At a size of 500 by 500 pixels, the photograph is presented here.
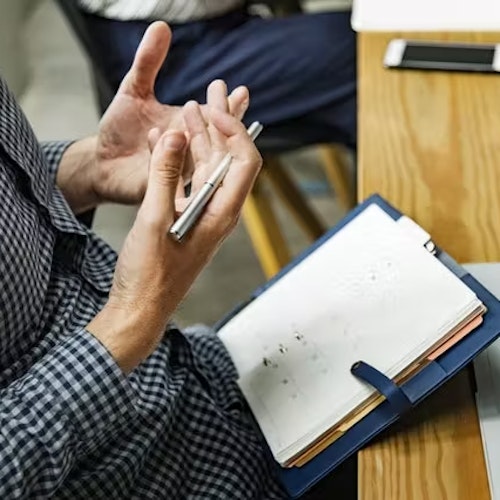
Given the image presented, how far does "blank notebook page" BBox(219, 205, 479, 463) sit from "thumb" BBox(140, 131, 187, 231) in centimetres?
17

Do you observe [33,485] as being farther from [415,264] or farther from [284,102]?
[284,102]

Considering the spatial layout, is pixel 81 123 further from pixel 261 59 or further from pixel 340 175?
pixel 261 59

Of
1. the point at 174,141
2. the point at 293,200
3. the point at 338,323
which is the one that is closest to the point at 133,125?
the point at 174,141

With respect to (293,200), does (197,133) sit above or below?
above

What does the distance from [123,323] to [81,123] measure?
1.53 meters

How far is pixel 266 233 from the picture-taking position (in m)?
1.78

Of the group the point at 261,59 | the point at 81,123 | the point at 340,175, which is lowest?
the point at 340,175

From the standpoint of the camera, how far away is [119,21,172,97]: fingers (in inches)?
40.7

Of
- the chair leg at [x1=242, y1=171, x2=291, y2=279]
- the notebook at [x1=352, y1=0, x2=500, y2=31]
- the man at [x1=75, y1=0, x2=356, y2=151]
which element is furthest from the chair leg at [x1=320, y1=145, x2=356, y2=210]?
the notebook at [x1=352, y1=0, x2=500, y2=31]

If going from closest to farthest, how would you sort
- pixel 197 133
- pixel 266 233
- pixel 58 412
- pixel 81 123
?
1. pixel 58 412
2. pixel 197 133
3. pixel 266 233
4. pixel 81 123

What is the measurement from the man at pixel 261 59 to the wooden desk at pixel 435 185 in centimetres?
29

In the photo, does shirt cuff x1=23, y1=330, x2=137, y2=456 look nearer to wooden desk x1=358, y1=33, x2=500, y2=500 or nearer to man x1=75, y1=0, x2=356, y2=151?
wooden desk x1=358, y1=33, x2=500, y2=500

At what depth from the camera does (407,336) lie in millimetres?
845

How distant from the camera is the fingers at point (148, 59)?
3.39 feet
